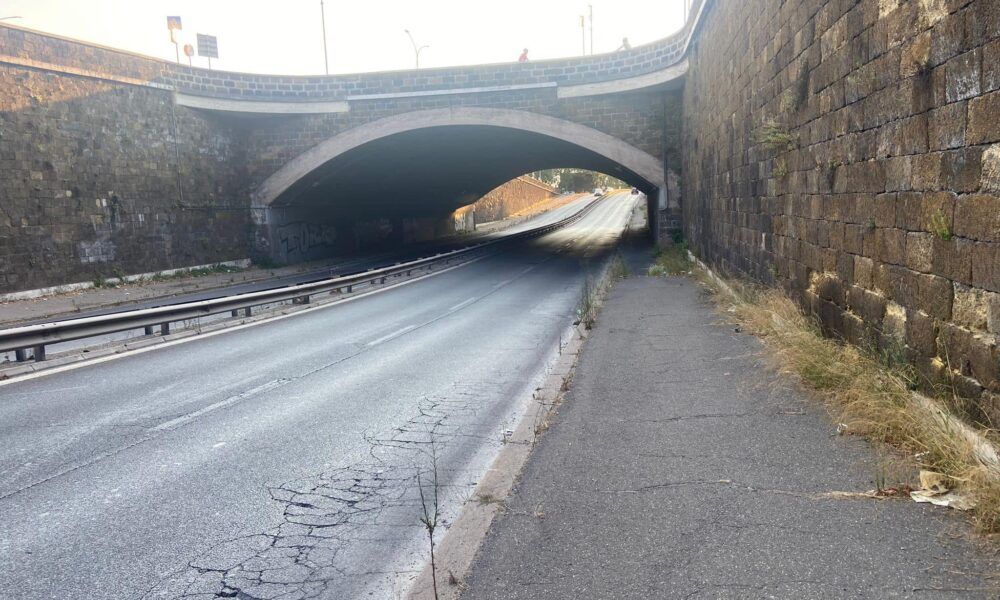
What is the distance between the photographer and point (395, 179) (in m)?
32.9

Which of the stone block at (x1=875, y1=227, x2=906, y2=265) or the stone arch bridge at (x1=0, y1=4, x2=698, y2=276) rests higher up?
the stone arch bridge at (x1=0, y1=4, x2=698, y2=276)

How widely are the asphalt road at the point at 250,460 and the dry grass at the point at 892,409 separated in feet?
8.87

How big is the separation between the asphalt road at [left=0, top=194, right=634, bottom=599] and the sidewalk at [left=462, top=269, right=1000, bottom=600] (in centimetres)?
69

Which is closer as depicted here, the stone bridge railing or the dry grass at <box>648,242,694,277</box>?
the dry grass at <box>648,242,694,277</box>

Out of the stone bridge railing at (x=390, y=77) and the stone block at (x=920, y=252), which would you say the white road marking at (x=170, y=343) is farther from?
the stone bridge railing at (x=390, y=77)

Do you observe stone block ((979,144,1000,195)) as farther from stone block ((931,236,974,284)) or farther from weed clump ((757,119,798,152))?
weed clump ((757,119,798,152))

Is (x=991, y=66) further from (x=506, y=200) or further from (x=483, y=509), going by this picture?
(x=506, y=200)

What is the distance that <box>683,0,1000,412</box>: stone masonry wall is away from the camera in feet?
13.1

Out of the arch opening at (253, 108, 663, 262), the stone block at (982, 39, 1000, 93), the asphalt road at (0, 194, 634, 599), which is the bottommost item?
the asphalt road at (0, 194, 634, 599)

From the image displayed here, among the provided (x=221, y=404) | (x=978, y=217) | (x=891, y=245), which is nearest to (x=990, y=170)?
(x=978, y=217)

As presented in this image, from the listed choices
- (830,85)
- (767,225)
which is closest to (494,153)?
(767,225)

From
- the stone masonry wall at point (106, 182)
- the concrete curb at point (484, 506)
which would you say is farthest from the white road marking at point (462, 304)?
the stone masonry wall at point (106, 182)

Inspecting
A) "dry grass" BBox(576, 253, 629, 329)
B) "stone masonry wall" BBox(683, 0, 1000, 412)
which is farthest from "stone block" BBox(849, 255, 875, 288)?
"dry grass" BBox(576, 253, 629, 329)

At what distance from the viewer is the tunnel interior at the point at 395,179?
26203 millimetres
